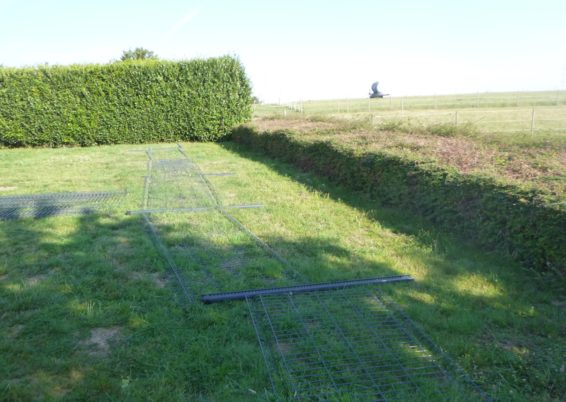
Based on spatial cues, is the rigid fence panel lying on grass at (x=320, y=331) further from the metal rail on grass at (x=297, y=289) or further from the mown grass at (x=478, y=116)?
the mown grass at (x=478, y=116)

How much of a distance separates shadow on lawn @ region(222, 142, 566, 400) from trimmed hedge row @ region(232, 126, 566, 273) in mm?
163

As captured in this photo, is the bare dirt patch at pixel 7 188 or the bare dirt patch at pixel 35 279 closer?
the bare dirt patch at pixel 35 279

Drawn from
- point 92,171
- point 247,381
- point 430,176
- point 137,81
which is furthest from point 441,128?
point 137,81

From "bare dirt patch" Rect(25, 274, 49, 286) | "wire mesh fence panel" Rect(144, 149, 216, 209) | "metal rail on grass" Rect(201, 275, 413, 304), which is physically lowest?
"metal rail on grass" Rect(201, 275, 413, 304)

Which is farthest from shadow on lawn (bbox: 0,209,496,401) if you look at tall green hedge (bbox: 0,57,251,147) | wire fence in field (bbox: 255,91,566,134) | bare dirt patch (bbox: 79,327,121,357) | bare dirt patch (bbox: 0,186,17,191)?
tall green hedge (bbox: 0,57,251,147)

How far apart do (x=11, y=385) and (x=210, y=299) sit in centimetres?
129

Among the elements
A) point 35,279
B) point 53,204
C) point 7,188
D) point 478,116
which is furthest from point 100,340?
point 478,116

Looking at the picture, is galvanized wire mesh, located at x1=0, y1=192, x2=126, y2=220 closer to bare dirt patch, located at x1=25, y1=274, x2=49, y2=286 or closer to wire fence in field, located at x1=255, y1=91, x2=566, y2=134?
bare dirt patch, located at x1=25, y1=274, x2=49, y2=286

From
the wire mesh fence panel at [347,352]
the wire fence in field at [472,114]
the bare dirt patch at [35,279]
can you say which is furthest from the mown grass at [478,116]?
the bare dirt patch at [35,279]

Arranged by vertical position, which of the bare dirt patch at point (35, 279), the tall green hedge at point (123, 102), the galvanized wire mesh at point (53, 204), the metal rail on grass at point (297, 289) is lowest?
the metal rail on grass at point (297, 289)

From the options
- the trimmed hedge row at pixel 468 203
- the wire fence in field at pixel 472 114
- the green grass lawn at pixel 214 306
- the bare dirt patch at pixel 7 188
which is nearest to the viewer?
the green grass lawn at pixel 214 306

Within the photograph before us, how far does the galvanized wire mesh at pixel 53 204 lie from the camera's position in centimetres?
570

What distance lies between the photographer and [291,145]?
9.78 metres

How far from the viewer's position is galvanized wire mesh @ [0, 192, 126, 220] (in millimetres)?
5695
